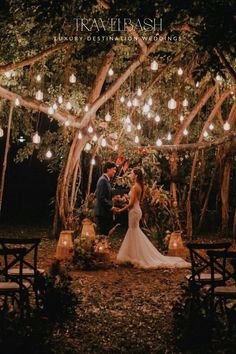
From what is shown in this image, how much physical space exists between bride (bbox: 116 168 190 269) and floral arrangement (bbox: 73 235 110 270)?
11.7 inches

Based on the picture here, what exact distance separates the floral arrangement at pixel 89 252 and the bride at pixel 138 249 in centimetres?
30

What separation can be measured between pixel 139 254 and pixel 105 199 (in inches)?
52.3

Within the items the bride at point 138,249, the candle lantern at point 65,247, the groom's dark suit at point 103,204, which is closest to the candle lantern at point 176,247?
the bride at point 138,249

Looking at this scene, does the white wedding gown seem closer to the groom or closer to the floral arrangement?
the floral arrangement

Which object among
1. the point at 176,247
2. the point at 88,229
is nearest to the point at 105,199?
the point at 88,229

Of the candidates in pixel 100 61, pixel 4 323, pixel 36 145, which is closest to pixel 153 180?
pixel 100 61

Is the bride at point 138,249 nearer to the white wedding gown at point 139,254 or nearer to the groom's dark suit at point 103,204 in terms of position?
the white wedding gown at point 139,254

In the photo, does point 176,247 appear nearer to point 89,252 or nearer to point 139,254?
point 139,254

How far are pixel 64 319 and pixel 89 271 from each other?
3033 mm

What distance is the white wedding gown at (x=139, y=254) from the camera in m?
9.17

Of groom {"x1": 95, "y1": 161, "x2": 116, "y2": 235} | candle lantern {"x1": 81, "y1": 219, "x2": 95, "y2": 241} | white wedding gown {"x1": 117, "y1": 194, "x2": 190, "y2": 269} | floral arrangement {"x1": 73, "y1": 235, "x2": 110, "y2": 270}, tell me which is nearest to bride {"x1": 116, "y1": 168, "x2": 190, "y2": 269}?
white wedding gown {"x1": 117, "y1": 194, "x2": 190, "y2": 269}

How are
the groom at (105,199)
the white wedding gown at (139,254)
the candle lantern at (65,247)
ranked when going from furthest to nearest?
the groom at (105,199)
the candle lantern at (65,247)
the white wedding gown at (139,254)

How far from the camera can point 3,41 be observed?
932 centimetres

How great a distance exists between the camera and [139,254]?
30.5 ft
